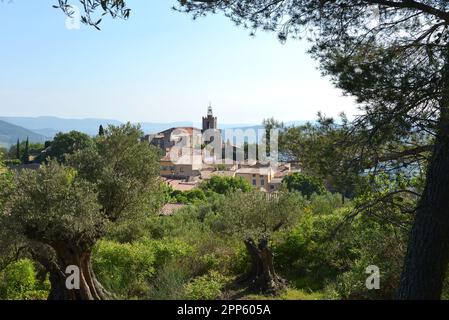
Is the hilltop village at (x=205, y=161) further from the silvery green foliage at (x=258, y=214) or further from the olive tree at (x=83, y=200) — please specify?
the olive tree at (x=83, y=200)

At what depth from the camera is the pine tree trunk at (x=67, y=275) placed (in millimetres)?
8312

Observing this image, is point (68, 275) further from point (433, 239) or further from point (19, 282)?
point (433, 239)

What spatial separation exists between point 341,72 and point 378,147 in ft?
3.14

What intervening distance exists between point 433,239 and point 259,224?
829cm

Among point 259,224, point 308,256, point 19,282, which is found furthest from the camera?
point 308,256

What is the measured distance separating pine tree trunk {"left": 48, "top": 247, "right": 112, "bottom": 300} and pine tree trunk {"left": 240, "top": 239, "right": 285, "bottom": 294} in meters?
4.09

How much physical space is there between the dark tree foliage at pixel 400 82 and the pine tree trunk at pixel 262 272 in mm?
6725

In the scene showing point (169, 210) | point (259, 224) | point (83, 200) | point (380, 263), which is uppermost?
point (83, 200)

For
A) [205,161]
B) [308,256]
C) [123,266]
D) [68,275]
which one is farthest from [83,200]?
[205,161]

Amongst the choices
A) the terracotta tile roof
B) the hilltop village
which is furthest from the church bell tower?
the terracotta tile roof

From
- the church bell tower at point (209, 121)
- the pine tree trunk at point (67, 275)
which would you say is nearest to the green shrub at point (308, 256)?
the pine tree trunk at point (67, 275)

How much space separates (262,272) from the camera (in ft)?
36.2
